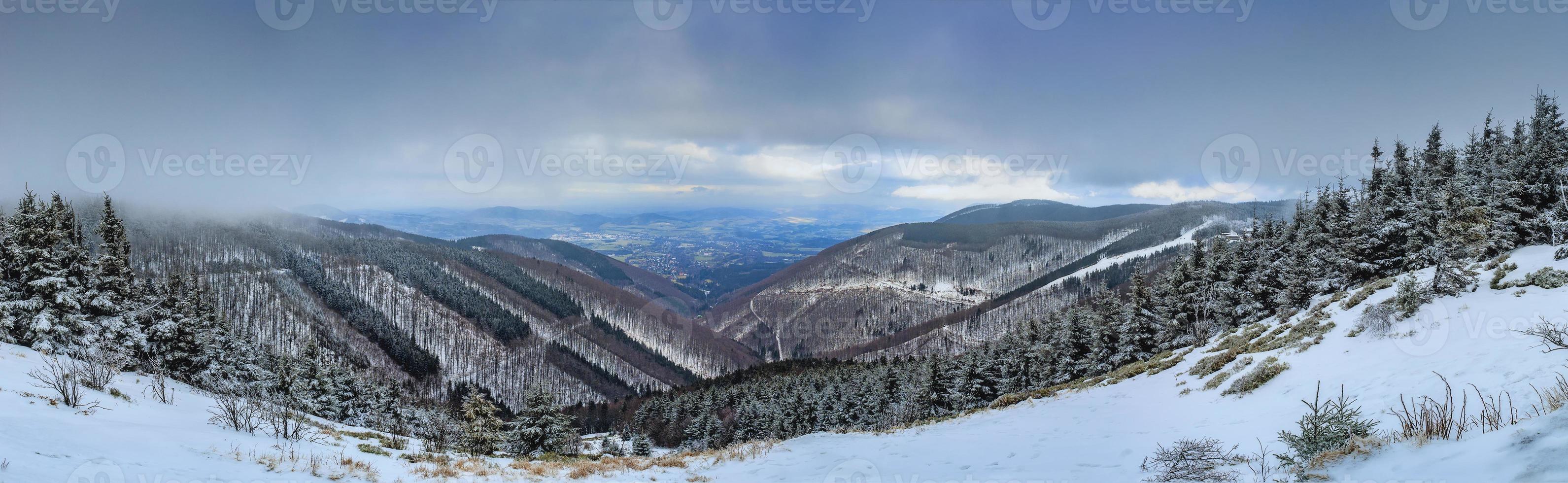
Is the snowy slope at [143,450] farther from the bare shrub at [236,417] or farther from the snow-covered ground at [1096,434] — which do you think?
the bare shrub at [236,417]

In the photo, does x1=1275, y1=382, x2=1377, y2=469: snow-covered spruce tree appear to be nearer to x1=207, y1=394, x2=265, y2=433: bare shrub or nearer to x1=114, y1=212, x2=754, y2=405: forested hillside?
x1=207, y1=394, x2=265, y2=433: bare shrub

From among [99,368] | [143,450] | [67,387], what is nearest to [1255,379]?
[143,450]

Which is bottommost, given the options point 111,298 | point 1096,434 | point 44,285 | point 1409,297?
point 1096,434

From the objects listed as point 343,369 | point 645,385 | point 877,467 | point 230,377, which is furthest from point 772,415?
point 645,385

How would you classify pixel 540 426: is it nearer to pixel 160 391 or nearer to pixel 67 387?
pixel 160 391

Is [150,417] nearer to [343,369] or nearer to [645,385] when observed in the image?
[343,369]

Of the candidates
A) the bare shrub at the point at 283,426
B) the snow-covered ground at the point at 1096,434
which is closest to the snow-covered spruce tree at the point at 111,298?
the snow-covered ground at the point at 1096,434

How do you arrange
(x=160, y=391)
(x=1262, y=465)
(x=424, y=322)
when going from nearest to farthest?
1. (x=1262, y=465)
2. (x=160, y=391)
3. (x=424, y=322)
